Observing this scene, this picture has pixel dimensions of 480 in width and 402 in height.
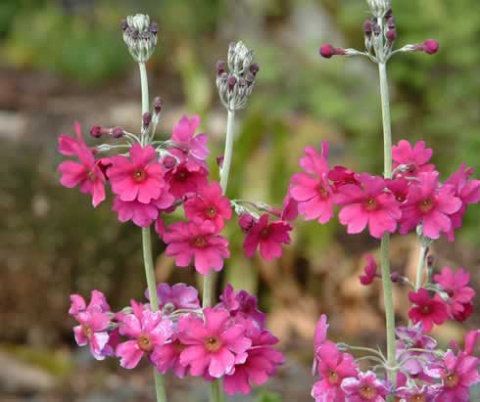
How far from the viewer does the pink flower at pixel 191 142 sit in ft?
6.67

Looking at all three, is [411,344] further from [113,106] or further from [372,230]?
[113,106]

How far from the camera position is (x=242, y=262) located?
5402 mm

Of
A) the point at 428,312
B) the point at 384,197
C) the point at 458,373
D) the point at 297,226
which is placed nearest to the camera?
the point at 384,197

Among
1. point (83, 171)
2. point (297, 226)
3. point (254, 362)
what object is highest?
point (83, 171)

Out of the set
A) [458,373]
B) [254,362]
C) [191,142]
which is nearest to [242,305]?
[254,362]

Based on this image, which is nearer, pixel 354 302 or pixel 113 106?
pixel 354 302

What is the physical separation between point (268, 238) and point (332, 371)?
11.9 inches

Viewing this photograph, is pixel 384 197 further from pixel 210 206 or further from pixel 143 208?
pixel 143 208

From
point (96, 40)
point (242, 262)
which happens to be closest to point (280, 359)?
point (242, 262)

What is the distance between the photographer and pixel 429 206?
1.91 metres

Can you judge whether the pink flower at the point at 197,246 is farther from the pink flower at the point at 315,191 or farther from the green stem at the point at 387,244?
the green stem at the point at 387,244

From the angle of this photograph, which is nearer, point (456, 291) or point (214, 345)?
point (214, 345)

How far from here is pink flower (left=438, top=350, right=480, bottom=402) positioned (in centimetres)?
194

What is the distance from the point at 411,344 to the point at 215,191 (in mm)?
549
